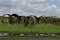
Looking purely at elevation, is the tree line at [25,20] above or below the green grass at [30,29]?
above

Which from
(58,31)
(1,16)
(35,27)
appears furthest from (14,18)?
(58,31)

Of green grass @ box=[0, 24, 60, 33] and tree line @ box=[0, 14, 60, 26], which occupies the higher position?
tree line @ box=[0, 14, 60, 26]

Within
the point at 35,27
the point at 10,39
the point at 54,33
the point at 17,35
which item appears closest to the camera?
the point at 10,39

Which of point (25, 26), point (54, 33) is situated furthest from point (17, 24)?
point (54, 33)

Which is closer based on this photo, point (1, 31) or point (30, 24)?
point (1, 31)

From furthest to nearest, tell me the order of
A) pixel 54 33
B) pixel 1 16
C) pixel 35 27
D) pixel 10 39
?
pixel 1 16 < pixel 35 27 < pixel 54 33 < pixel 10 39

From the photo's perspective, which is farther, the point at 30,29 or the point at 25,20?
the point at 25,20

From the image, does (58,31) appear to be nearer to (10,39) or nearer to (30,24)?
(30,24)

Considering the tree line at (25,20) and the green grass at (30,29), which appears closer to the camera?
the green grass at (30,29)

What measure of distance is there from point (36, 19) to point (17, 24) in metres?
3.81

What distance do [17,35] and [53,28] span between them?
8378mm

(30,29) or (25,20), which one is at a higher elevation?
(25,20)

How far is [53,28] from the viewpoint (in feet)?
134

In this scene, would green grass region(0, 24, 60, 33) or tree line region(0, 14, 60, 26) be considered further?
tree line region(0, 14, 60, 26)
